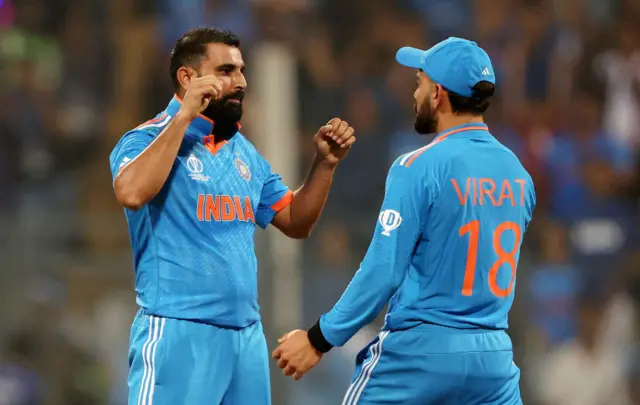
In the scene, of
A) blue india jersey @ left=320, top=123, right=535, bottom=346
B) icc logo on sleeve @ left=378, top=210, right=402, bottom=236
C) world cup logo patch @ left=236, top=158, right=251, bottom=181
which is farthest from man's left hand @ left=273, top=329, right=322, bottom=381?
world cup logo patch @ left=236, top=158, right=251, bottom=181

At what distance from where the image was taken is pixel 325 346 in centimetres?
419

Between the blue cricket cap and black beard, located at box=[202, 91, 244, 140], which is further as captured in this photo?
black beard, located at box=[202, 91, 244, 140]

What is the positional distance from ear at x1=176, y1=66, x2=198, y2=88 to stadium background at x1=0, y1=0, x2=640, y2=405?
10.1 feet

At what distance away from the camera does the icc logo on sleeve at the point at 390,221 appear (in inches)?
159

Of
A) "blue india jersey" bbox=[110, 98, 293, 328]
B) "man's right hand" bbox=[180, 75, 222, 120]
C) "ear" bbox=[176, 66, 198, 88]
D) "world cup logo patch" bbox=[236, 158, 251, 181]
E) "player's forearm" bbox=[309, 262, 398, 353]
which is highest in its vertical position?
"ear" bbox=[176, 66, 198, 88]

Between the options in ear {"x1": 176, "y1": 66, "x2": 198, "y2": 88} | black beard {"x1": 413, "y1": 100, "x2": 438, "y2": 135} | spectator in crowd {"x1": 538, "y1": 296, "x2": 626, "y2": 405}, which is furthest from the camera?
spectator in crowd {"x1": 538, "y1": 296, "x2": 626, "y2": 405}

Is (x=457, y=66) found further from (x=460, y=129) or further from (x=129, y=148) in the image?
(x=129, y=148)

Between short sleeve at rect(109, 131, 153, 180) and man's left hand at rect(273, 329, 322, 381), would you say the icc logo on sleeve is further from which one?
short sleeve at rect(109, 131, 153, 180)

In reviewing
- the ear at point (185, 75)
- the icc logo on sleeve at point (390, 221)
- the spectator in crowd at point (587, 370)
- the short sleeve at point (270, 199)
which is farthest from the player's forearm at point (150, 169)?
the spectator in crowd at point (587, 370)

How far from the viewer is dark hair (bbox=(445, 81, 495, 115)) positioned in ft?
13.8

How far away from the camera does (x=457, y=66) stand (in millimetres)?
4195

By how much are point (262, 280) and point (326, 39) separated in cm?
292

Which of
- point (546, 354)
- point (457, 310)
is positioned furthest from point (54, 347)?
point (457, 310)

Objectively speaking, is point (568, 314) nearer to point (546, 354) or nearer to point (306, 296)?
point (546, 354)
